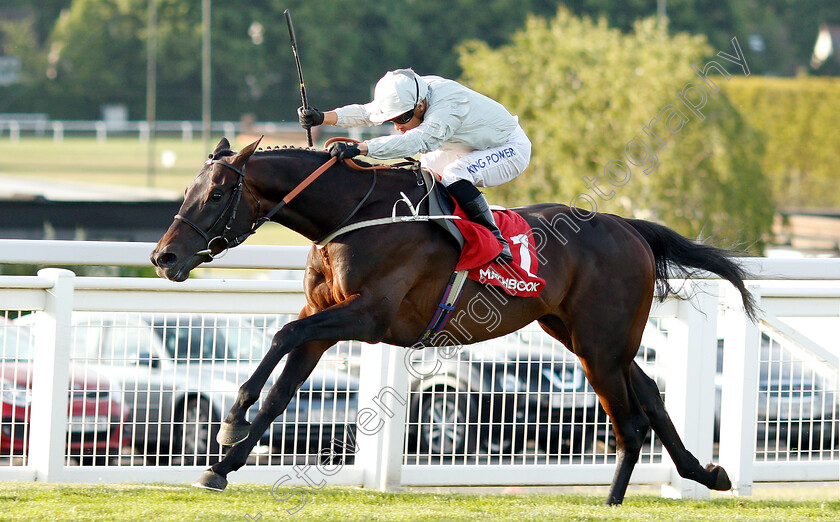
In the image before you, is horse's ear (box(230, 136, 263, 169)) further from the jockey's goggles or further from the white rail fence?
the white rail fence

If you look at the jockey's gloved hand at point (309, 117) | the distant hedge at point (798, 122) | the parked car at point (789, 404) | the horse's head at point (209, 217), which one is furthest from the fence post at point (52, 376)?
the distant hedge at point (798, 122)

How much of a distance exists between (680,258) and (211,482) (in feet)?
8.51

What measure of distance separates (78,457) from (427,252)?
1994 mm

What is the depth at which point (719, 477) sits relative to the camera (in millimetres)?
5301

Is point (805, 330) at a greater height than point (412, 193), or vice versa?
point (412, 193)

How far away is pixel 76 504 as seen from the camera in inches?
175

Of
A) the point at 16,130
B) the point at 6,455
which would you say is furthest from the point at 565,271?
the point at 16,130

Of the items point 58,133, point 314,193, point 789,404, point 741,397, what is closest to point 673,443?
point 741,397

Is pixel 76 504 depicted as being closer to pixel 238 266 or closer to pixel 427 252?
pixel 238 266

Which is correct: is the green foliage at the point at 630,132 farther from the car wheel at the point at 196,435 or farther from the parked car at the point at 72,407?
the parked car at the point at 72,407

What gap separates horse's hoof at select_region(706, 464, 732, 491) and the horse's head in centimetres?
253

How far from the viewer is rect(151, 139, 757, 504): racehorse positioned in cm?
430

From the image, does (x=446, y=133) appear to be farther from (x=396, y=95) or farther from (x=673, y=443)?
(x=673, y=443)

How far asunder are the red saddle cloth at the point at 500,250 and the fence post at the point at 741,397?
1264 mm
